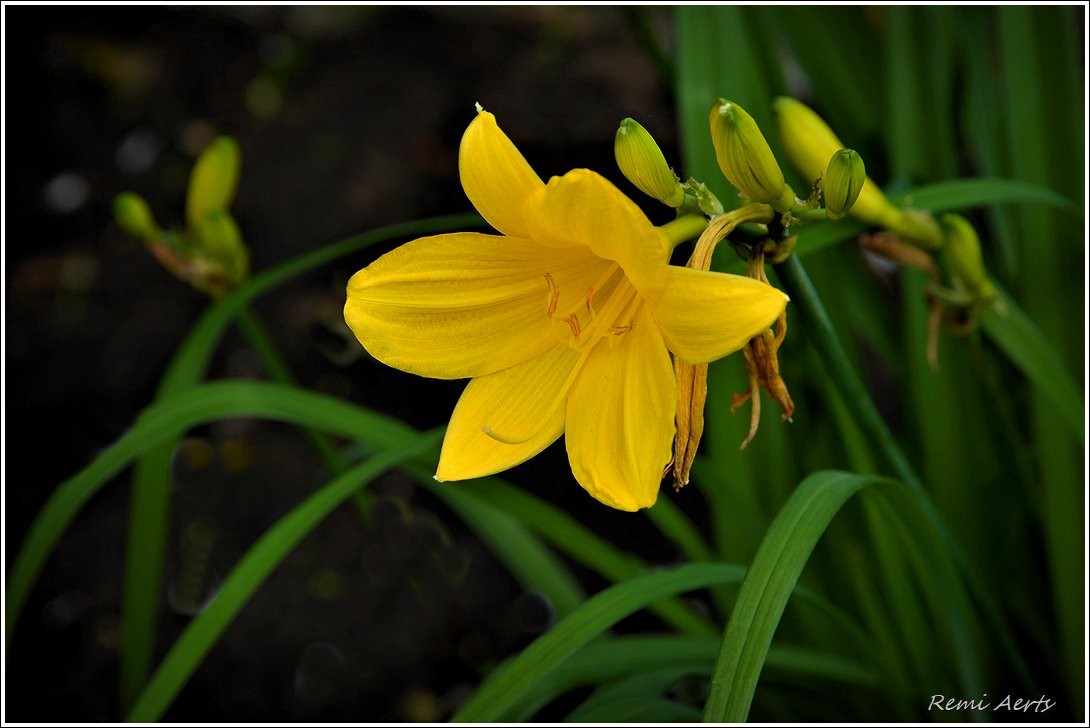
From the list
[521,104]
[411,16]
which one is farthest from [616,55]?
[411,16]

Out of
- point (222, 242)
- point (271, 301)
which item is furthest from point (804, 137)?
point (271, 301)

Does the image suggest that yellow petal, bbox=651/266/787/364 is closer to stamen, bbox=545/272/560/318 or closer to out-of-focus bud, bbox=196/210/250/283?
stamen, bbox=545/272/560/318

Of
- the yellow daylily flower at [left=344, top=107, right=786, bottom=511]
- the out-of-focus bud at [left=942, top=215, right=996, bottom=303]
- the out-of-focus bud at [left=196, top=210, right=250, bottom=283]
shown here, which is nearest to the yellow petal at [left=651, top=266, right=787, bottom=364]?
the yellow daylily flower at [left=344, top=107, right=786, bottom=511]

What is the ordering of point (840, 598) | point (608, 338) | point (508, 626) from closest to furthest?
point (608, 338)
point (840, 598)
point (508, 626)

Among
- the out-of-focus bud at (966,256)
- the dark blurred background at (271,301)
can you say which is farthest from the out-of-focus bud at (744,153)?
the dark blurred background at (271,301)

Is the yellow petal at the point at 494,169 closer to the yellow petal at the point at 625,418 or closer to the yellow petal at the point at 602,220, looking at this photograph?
the yellow petal at the point at 602,220

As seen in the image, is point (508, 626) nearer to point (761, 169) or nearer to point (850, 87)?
point (850, 87)

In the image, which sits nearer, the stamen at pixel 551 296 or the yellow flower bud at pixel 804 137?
the stamen at pixel 551 296
